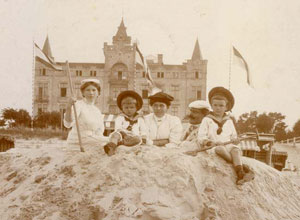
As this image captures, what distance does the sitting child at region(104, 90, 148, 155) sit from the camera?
177 inches

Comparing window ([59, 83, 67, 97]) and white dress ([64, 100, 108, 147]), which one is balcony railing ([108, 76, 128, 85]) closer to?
window ([59, 83, 67, 97])

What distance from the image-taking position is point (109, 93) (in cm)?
2598

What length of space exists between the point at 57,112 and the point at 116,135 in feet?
58.6

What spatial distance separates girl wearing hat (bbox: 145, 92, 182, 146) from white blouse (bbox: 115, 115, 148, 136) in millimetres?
139

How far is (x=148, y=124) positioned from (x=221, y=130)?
3.98ft

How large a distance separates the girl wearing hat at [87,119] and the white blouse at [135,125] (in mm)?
371

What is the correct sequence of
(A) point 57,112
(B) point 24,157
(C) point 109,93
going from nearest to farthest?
(B) point 24,157, (A) point 57,112, (C) point 109,93

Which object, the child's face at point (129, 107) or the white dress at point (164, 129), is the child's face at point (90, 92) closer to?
the child's face at point (129, 107)

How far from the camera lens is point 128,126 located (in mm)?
4984

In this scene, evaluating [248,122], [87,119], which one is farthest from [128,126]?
[248,122]

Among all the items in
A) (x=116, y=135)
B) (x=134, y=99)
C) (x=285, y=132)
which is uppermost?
(x=134, y=99)

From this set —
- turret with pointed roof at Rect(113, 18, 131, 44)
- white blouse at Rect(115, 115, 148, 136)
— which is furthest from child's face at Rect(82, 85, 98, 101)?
turret with pointed roof at Rect(113, 18, 131, 44)

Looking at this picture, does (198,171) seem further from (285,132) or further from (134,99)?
(285,132)

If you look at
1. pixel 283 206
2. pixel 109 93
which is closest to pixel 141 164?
pixel 283 206
